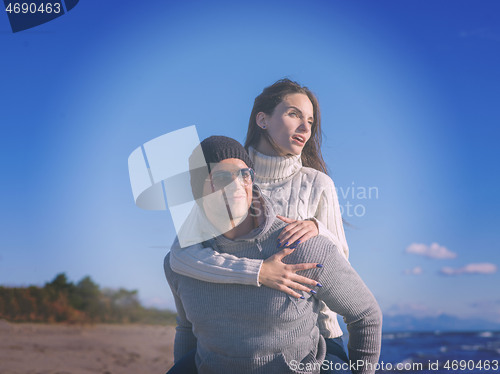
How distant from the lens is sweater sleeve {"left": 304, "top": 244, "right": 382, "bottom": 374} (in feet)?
4.75

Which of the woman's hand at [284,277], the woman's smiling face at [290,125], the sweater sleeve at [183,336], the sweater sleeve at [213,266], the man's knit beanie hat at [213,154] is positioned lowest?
the sweater sleeve at [183,336]

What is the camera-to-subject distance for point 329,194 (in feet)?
8.22

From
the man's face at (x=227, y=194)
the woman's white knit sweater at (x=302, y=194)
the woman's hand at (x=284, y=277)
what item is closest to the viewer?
the woman's hand at (x=284, y=277)

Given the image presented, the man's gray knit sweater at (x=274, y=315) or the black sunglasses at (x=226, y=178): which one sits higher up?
the black sunglasses at (x=226, y=178)

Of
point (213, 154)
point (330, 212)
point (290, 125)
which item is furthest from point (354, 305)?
point (290, 125)

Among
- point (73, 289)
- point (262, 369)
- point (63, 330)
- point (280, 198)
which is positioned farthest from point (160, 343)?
point (262, 369)

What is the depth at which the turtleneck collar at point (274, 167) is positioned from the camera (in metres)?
2.54

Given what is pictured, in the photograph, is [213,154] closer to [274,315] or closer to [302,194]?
[274,315]

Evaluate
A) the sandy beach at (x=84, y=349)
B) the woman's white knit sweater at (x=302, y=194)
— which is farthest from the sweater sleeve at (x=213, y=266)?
the sandy beach at (x=84, y=349)

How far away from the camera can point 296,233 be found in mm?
1497

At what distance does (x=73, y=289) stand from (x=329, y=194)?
12.4 metres

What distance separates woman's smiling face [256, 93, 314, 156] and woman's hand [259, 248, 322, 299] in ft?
3.98

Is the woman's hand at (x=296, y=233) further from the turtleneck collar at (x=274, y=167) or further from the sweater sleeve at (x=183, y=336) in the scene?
the turtleneck collar at (x=274, y=167)

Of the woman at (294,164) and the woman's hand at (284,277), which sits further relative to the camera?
the woman at (294,164)
